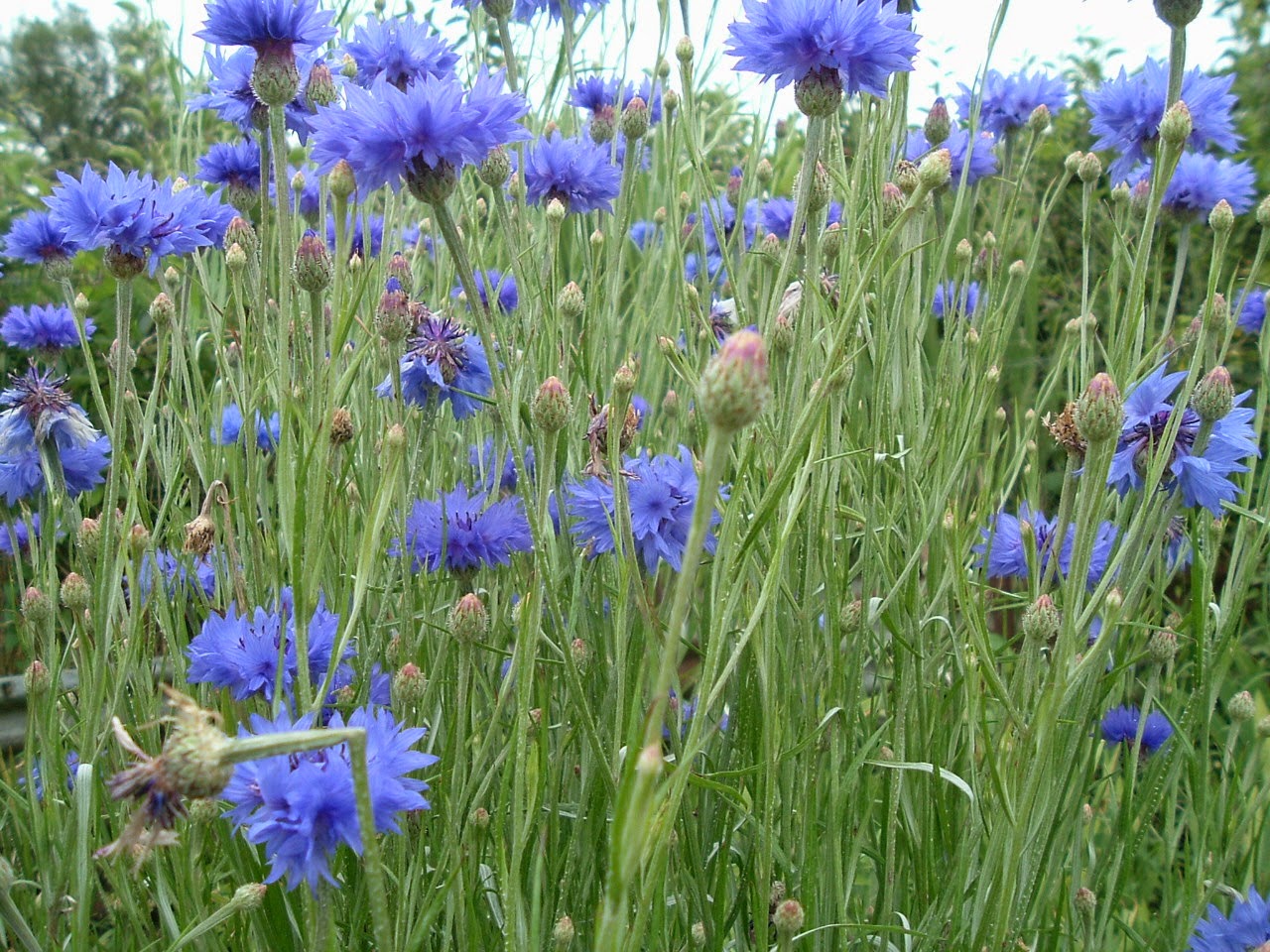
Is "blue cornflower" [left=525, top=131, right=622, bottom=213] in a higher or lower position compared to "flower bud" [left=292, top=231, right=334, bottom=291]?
higher

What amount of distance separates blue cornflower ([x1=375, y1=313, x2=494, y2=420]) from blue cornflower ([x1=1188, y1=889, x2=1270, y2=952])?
799 mm

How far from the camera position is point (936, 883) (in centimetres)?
108

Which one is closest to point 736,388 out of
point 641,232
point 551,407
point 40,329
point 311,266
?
point 551,407

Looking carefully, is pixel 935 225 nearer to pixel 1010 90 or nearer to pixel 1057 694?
pixel 1010 90

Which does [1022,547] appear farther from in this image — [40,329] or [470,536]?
[40,329]

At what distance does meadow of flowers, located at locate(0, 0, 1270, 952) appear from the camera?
74 centimetres

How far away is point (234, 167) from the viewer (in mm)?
1321

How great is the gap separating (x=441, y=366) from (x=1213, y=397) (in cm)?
69

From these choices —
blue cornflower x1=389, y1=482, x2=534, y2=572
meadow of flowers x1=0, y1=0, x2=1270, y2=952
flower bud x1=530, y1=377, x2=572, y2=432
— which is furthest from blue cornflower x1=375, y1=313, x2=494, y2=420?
flower bud x1=530, y1=377, x2=572, y2=432

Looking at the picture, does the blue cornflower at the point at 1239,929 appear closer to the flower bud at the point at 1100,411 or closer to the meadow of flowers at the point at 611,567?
the meadow of flowers at the point at 611,567

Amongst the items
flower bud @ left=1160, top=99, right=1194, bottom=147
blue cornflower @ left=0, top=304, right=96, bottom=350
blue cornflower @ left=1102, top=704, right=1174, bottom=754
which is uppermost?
flower bud @ left=1160, top=99, right=1194, bottom=147

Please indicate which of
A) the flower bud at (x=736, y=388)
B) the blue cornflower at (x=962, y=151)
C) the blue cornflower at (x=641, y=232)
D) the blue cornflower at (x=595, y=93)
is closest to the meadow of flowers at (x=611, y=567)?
the flower bud at (x=736, y=388)

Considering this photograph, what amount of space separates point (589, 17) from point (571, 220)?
1.16ft

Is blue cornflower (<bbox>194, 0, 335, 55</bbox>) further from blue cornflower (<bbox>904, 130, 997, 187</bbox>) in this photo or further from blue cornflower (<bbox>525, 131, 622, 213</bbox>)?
blue cornflower (<bbox>904, 130, 997, 187</bbox>)
